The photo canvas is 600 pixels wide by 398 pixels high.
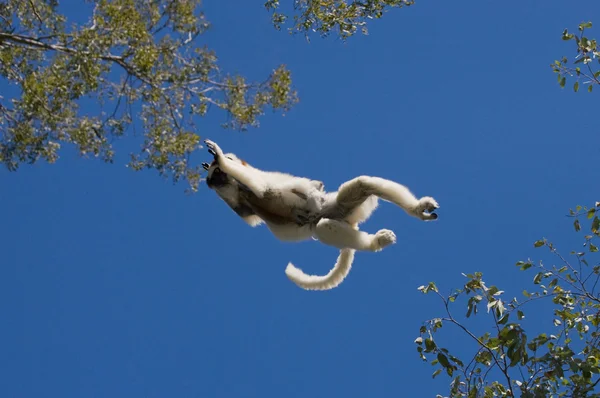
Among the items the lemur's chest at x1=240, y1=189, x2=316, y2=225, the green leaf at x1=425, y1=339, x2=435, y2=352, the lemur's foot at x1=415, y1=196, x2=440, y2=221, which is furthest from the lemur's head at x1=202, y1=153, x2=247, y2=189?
the green leaf at x1=425, y1=339, x2=435, y2=352

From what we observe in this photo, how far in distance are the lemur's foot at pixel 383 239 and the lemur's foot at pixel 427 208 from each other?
1.40 ft

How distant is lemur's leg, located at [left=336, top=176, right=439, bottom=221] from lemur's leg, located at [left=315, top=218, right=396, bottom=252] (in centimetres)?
25

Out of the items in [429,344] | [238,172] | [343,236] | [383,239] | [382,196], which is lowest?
[429,344]

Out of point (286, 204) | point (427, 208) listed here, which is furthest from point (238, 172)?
point (427, 208)

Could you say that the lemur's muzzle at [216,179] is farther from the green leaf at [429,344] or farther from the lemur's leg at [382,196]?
the green leaf at [429,344]

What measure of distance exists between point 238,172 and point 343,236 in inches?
51.0

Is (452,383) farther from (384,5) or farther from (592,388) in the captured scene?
(384,5)

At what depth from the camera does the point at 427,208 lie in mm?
7211

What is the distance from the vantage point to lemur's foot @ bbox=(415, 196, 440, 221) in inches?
283

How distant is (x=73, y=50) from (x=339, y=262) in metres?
6.82

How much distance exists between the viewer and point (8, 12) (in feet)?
45.9

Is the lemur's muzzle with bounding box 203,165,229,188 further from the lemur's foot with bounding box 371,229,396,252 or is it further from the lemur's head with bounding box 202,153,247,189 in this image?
the lemur's foot with bounding box 371,229,396,252

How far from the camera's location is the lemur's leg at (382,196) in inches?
284

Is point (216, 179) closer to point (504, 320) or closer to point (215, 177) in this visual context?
point (215, 177)
